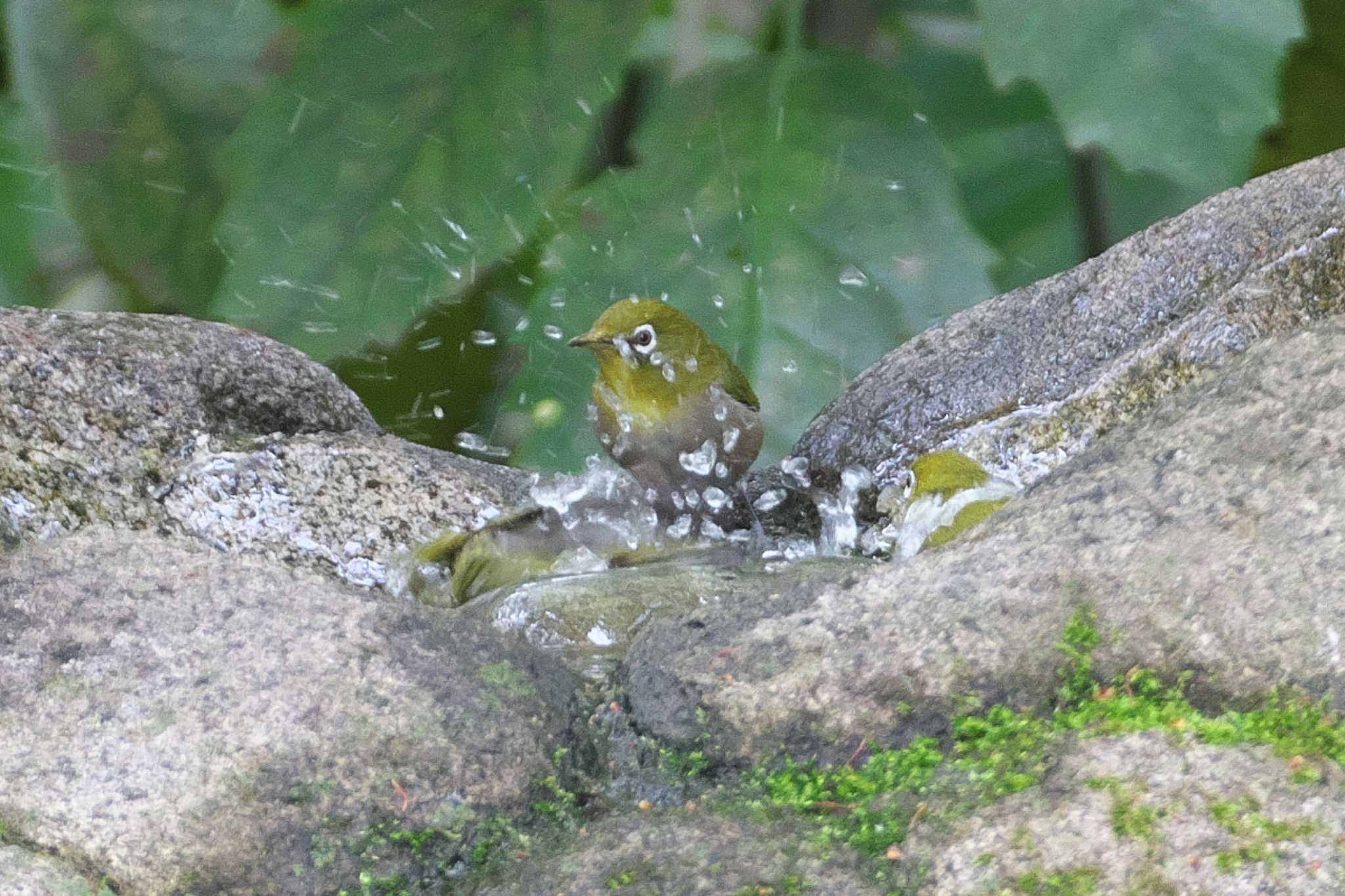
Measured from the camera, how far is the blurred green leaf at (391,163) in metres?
2.54

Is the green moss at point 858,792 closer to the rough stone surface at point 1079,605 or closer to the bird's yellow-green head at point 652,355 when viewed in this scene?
the rough stone surface at point 1079,605

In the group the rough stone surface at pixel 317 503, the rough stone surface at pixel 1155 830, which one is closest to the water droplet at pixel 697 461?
the rough stone surface at pixel 317 503

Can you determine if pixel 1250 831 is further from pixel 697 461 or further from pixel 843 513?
pixel 697 461

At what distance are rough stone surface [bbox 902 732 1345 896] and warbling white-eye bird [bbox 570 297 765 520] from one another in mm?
1628

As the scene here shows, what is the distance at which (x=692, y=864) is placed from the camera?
51.0 inches

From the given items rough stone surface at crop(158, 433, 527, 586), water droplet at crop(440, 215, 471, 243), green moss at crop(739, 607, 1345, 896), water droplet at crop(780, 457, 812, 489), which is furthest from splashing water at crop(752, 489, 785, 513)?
green moss at crop(739, 607, 1345, 896)

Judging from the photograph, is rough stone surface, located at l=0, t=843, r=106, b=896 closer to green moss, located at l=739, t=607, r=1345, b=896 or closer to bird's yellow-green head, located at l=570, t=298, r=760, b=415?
green moss, located at l=739, t=607, r=1345, b=896

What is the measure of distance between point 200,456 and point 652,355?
0.94 meters

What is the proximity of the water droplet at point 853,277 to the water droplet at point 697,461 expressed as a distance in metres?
0.45

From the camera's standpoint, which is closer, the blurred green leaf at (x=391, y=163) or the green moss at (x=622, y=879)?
the green moss at (x=622, y=879)

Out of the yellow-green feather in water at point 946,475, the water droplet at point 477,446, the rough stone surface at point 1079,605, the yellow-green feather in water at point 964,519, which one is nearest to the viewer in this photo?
the rough stone surface at point 1079,605

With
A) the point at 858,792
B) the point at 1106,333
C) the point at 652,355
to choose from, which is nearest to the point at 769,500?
the point at 652,355

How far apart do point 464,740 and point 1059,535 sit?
696 millimetres

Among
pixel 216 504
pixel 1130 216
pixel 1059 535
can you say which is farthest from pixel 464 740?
pixel 1130 216
